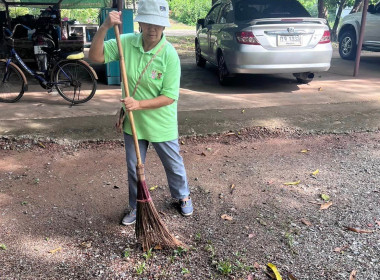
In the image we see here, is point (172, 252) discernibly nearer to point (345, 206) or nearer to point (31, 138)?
point (345, 206)

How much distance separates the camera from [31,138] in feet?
15.0

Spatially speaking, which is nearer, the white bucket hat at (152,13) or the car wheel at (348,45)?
the white bucket hat at (152,13)

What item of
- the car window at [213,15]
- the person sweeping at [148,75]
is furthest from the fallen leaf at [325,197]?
the car window at [213,15]

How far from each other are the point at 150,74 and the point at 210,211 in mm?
1262

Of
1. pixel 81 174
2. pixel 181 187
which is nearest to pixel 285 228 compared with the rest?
pixel 181 187

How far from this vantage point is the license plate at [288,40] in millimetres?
6414

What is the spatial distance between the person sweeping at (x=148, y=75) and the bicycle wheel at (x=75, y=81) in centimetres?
326

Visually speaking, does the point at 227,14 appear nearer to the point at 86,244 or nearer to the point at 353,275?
the point at 86,244

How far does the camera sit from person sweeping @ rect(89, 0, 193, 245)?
253 cm

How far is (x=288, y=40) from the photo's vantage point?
253 inches

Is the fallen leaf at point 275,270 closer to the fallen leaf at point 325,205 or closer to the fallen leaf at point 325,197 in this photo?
the fallen leaf at point 325,205

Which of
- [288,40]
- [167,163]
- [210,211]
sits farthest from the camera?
[288,40]

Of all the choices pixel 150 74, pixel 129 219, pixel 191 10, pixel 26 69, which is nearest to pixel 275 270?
pixel 129 219

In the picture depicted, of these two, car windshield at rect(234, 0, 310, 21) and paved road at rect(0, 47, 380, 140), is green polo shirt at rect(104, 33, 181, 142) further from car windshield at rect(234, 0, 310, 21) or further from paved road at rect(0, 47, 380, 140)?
car windshield at rect(234, 0, 310, 21)
